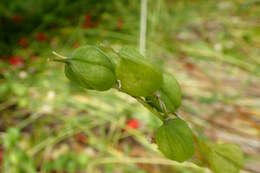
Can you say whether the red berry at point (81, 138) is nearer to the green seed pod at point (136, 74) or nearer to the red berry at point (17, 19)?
the red berry at point (17, 19)

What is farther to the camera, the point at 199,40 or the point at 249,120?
the point at 199,40

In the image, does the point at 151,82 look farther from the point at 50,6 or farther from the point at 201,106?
the point at 50,6

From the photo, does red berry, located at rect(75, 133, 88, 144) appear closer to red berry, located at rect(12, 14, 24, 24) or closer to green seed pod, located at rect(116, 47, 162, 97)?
red berry, located at rect(12, 14, 24, 24)

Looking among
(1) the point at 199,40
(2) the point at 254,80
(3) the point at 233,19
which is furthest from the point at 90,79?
(3) the point at 233,19

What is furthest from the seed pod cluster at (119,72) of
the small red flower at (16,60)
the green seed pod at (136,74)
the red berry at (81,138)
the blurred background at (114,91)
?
the small red flower at (16,60)

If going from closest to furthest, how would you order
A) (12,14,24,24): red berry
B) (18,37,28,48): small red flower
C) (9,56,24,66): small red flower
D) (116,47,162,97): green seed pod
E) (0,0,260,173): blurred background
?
(116,47,162,97): green seed pod
(0,0,260,173): blurred background
(9,56,24,66): small red flower
(18,37,28,48): small red flower
(12,14,24,24): red berry

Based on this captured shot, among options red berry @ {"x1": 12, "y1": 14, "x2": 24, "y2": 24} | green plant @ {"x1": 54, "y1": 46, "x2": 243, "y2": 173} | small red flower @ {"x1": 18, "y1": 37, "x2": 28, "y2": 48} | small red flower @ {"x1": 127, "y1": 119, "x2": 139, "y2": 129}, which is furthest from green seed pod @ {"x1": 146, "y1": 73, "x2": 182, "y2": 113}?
red berry @ {"x1": 12, "y1": 14, "x2": 24, "y2": 24}
